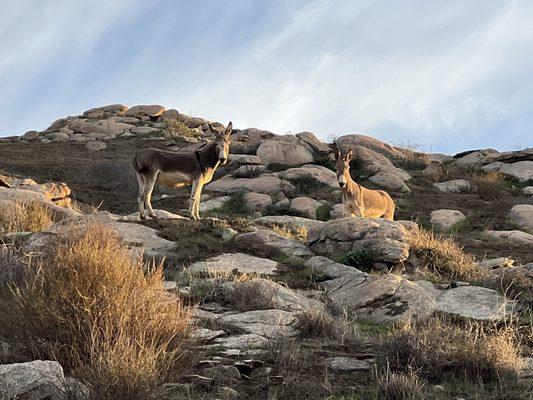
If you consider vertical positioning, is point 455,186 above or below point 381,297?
above

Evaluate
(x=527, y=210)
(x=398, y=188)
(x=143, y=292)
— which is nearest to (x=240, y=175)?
(x=398, y=188)

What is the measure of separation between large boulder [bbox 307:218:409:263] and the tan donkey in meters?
3.75

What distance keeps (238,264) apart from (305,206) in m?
12.3

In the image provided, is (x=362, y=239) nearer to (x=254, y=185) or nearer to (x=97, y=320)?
(x=97, y=320)

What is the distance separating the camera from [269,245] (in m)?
13.1

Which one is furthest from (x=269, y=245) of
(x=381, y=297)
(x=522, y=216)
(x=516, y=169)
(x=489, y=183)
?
(x=516, y=169)

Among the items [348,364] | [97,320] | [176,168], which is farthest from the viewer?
[176,168]

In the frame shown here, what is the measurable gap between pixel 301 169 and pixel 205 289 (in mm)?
20497

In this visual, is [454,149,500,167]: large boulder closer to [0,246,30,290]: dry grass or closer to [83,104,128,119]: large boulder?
[83,104,128,119]: large boulder

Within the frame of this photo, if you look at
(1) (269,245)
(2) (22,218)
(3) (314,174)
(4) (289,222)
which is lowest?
(1) (269,245)

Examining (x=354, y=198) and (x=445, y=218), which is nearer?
(x=354, y=198)

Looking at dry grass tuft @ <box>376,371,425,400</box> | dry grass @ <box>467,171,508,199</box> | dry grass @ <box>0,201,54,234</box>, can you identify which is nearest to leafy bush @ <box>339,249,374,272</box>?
dry grass @ <box>0,201,54,234</box>

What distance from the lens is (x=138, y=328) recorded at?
5332 millimetres

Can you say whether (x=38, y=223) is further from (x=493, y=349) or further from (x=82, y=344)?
(x=493, y=349)
